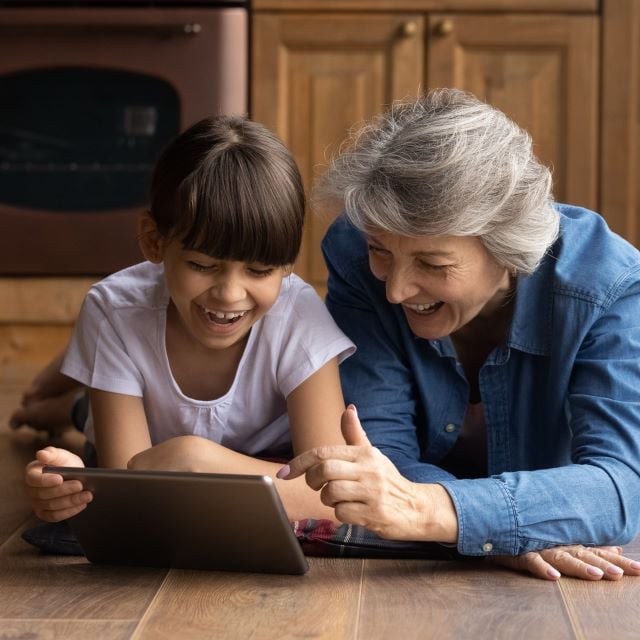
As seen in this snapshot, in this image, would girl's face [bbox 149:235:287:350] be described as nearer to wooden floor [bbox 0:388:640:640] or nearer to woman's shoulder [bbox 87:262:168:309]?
woman's shoulder [bbox 87:262:168:309]

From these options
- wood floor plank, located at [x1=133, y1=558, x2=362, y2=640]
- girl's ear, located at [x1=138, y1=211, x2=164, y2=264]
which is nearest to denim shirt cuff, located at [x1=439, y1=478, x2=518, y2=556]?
wood floor plank, located at [x1=133, y1=558, x2=362, y2=640]

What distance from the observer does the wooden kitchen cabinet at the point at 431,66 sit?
105 inches

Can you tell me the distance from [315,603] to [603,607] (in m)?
0.29

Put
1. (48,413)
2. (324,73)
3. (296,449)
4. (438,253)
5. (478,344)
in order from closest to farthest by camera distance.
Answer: (438,253) → (296,449) → (478,344) → (48,413) → (324,73)

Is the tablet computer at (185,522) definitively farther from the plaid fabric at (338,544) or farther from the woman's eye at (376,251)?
the woman's eye at (376,251)

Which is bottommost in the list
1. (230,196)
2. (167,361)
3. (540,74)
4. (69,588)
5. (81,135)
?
(69,588)

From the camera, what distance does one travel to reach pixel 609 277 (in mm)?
1390

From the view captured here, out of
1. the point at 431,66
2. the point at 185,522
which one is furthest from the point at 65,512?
the point at 431,66

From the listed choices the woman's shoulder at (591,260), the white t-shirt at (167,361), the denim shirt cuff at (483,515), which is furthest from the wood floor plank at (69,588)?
the woman's shoulder at (591,260)

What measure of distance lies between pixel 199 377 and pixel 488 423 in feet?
1.24

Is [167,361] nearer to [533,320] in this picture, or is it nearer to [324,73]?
[533,320]

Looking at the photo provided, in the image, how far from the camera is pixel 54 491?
A: 1.24 m

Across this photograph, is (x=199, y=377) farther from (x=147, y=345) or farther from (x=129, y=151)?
(x=129, y=151)

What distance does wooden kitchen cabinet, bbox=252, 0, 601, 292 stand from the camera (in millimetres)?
2672
